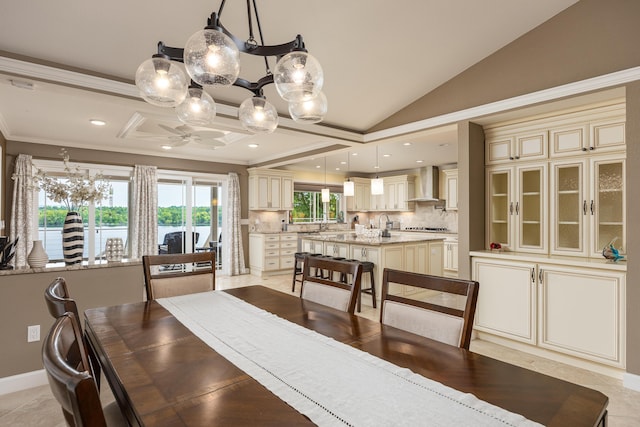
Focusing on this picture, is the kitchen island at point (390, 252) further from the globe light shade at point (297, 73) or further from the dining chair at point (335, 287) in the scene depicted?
the globe light shade at point (297, 73)

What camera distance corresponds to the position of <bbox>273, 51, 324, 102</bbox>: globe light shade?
4.53 feet

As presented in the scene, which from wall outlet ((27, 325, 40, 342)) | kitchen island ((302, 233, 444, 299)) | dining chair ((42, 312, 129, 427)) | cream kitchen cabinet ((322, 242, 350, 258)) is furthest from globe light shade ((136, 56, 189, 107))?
cream kitchen cabinet ((322, 242, 350, 258))

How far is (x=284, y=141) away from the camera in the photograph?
5445mm

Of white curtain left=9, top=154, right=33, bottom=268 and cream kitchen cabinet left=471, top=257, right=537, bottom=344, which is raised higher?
white curtain left=9, top=154, right=33, bottom=268

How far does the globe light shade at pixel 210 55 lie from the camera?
1.23 m

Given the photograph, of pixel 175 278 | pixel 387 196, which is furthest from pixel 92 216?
pixel 387 196

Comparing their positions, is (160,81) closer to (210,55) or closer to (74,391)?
(210,55)

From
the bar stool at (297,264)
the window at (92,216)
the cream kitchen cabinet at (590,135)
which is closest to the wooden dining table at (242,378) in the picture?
the cream kitchen cabinet at (590,135)

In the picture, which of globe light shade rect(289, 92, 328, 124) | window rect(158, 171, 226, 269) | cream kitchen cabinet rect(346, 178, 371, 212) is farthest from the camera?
cream kitchen cabinet rect(346, 178, 371, 212)

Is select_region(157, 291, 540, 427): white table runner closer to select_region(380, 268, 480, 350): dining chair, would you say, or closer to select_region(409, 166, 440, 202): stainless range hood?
select_region(380, 268, 480, 350): dining chair

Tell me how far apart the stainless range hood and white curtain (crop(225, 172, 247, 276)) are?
14.1 feet

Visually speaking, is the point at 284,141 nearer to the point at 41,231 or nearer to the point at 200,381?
the point at 41,231

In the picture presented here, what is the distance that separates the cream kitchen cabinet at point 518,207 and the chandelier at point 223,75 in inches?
108

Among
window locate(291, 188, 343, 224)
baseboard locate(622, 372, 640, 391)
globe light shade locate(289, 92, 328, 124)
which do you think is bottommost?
baseboard locate(622, 372, 640, 391)
